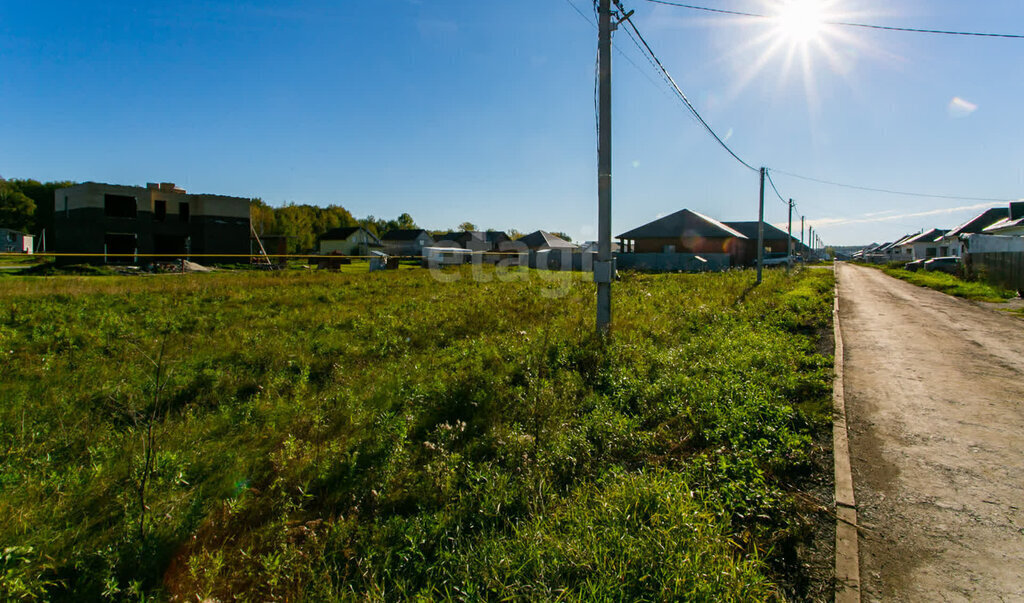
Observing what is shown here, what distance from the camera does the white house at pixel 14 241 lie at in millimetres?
56541

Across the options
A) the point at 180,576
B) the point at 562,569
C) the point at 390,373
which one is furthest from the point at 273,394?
the point at 562,569

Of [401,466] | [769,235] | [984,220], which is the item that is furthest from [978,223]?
[401,466]

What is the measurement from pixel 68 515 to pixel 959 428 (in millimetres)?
7499

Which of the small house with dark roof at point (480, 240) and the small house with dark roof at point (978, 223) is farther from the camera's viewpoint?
the small house with dark roof at point (480, 240)

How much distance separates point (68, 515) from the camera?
2828 mm

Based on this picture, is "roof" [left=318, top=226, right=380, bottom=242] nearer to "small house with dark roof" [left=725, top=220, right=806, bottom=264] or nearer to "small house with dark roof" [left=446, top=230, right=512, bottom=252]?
"small house with dark roof" [left=446, top=230, right=512, bottom=252]

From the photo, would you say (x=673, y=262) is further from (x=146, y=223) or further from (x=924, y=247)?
(x=924, y=247)

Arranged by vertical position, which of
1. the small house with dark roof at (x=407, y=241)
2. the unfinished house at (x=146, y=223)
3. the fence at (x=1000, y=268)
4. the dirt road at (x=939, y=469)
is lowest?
the dirt road at (x=939, y=469)

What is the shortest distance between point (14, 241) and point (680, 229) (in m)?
80.2

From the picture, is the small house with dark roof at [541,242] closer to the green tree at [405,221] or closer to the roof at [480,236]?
the roof at [480,236]

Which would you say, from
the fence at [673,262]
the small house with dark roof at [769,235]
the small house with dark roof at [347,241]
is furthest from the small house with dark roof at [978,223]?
the small house with dark roof at [347,241]

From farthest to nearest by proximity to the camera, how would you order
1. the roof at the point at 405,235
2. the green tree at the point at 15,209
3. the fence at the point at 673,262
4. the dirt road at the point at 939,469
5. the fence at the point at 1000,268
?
the roof at the point at 405,235 → the green tree at the point at 15,209 → the fence at the point at 673,262 → the fence at the point at 1000,268 → the dirt road at the point at 939,469

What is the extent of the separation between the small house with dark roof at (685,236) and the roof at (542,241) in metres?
12.4

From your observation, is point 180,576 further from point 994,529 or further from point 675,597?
point 994,529
